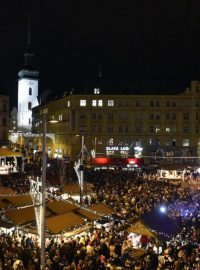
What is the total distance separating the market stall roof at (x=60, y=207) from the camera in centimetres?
2339

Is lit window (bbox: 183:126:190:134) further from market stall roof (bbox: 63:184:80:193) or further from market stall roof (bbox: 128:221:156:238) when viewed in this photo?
market stall roof (bbox: 128:221:156:238)

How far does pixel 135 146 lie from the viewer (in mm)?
86625

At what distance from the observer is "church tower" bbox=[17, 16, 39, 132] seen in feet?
399

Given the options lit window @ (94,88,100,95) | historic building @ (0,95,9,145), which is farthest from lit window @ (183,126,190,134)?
historic building @ (0,95,9,145)

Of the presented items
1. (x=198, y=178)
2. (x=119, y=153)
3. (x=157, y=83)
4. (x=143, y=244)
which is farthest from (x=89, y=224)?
Result: (x=157, y=83)

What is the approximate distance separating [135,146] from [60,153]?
58.1 ft

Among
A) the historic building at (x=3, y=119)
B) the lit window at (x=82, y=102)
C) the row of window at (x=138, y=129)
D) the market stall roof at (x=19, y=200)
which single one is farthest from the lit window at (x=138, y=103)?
the market stall roof at (x=19, y=200)

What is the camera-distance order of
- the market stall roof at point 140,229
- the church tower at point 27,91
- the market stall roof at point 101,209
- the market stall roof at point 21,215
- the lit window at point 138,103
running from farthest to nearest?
the church tower at point 27,91 < the lit window at point 138,103 < the market stall roof at point 101,209 < the market stall roof at point 21,215 < the market stall roof at point 140,229

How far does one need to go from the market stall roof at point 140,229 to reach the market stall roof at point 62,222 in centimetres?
275

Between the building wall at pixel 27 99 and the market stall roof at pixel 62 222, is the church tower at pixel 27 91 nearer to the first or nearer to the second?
the building wall at pixel 27 99

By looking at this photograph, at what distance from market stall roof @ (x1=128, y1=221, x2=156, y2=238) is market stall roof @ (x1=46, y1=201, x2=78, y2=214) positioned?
166 inches

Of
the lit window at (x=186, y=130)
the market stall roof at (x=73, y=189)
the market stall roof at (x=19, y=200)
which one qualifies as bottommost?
the market stall roof at (x=73, y=189)

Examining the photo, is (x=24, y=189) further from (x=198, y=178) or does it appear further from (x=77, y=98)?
(x=77, y=98)

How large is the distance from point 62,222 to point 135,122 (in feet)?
221
